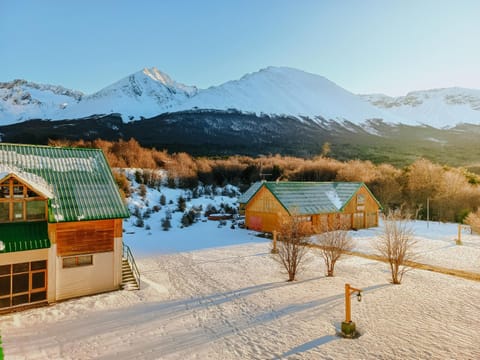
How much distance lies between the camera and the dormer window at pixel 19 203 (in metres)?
12.9

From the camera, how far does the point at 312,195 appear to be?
98.8 feet

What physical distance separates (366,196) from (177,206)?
21.3 metres

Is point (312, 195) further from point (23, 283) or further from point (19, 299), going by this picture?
point (19, 299)

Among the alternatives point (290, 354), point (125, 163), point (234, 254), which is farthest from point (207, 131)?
point (290, 354)

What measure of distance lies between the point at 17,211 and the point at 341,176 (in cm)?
4316

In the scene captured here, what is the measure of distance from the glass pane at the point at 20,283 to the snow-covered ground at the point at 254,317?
1.10 m

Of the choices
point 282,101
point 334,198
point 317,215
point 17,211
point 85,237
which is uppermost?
point 282,101

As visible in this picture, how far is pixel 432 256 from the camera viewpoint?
21812 mm

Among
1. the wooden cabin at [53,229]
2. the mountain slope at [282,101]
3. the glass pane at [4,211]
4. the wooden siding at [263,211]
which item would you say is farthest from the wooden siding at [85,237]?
the mountain slope at [282,101]

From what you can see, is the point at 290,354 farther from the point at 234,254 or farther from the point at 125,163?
the point at 125,163

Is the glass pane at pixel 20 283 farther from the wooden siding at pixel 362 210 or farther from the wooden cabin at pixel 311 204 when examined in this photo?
the wooden siding at pixel 362 210

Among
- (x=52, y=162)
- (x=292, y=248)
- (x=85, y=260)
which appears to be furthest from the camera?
(x=292, y=248)

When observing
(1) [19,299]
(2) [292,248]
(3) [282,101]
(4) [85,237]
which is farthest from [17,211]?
(3) [282,101]

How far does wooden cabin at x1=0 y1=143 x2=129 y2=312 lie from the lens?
41.2 feet
